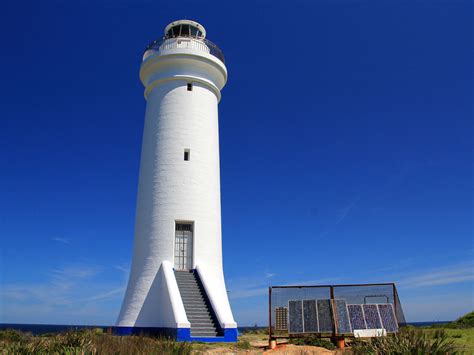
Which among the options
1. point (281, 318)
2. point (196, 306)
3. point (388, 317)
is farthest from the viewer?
point (196, 306)

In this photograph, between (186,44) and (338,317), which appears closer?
(338,317)

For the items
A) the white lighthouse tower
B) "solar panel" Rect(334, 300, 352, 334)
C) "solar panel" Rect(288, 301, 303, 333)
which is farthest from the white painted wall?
"solar panel" Rect(334, 300, 352, 334)

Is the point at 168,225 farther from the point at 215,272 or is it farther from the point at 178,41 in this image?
the point at 178,41

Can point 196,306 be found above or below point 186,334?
above

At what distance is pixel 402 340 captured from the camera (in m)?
7.16

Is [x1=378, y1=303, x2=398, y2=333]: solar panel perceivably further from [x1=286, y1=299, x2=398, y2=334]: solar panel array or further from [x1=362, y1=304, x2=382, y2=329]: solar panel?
[x1=362, y1=304, x2=382, y2=329]: solar panel

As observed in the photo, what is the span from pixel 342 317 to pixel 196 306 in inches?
208

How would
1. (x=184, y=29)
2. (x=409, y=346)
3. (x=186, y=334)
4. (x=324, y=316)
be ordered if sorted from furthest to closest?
(x=184, y=29)
(x=186, y=334)
(x=324, y=316)
(x=409, y=346)

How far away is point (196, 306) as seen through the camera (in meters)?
15.0

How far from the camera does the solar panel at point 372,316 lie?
1230cm

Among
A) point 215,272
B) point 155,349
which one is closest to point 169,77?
point 215,272

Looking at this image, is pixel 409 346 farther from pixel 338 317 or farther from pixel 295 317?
pixel 295 317

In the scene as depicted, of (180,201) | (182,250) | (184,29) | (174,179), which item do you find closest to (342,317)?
(182,250)

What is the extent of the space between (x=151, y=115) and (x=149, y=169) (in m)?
2.64
